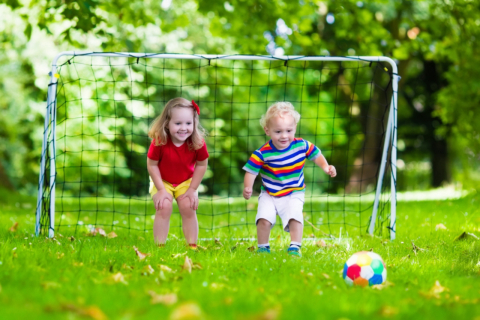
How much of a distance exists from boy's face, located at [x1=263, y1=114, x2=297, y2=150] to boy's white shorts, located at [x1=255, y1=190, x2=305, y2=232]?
468 mm

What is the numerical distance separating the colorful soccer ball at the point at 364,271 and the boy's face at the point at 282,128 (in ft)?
4.42

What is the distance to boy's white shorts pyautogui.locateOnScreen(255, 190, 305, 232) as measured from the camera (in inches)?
161

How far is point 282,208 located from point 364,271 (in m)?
1.28

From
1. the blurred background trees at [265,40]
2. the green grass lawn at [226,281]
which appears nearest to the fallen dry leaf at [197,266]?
the green grass lawn at [226,281]

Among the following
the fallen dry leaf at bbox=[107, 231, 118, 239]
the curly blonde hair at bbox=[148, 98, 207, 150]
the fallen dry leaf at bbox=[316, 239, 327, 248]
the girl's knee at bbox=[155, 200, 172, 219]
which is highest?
the curly blonde hair at bbox=[148, 98, 207, 150]

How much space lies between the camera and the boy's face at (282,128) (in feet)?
13.4

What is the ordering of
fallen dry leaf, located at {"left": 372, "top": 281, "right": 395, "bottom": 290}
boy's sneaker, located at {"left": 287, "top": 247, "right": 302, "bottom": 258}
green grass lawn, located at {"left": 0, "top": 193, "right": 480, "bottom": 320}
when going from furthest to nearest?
boy's sneaker, located at {"left": 287, "top": 247, "right": 302, "bottom": 258} < fallen dry leaf, located at {"left": 372, "top": 281, "right": 395, "bottom": 290} < green grass lawn, located at {"left": 0, "top": 193, "right": 480, "bottom": 320}

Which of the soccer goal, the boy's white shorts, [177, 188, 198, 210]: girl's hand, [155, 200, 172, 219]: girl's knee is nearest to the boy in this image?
the boy's white shorts

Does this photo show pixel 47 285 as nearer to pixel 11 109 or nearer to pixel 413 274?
pixel 413 274

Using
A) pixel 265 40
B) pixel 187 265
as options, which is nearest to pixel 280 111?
pixel 187 265

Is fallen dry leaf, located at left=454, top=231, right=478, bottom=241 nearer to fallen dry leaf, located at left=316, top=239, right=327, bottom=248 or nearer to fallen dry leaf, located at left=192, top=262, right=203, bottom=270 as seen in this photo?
fallen dry leaf, located at left=316, top=239, right=327, bottom=248

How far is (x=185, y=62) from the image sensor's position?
14.3 m

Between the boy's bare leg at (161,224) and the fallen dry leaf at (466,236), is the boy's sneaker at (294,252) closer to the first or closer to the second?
the boy's bare leg at (161,224)

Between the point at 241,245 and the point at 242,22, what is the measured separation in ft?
17.8
